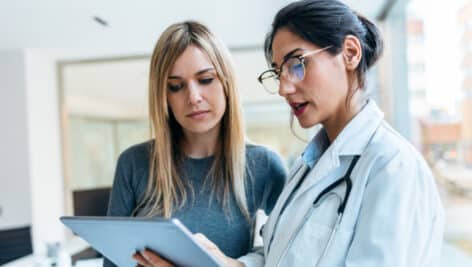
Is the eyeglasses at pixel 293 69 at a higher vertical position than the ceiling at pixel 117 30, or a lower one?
lower

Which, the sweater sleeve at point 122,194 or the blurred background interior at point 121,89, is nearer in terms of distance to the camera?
the sweater sleeve at point 122,194

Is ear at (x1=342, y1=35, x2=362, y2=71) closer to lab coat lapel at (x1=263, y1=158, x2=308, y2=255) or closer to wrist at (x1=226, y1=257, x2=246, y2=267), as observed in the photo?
lab coat lapel at (x1=263, y1=158, x2=308, y2=255)

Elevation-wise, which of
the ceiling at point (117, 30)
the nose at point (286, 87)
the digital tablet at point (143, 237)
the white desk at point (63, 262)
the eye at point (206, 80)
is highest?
the ceiling at point (117, 30)

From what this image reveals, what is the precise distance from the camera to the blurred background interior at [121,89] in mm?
2051

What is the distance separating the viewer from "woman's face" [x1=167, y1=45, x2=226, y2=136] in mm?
1146

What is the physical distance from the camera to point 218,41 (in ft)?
3.99

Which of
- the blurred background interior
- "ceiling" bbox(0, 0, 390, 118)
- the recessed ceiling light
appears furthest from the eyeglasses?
the recessed ceiling light

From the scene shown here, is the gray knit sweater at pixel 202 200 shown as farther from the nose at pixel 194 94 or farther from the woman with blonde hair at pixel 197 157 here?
the nose at pixel 194 94

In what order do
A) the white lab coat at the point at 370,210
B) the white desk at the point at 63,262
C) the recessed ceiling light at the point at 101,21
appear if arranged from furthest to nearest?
the recessed ceiling light at the point at 101,21, the white desk at the point at 63,262, the white lab coat at the point at 370,210

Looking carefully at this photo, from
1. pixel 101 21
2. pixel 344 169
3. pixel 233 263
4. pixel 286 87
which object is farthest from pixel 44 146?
pixel 344 169

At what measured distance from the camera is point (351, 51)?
843 mm

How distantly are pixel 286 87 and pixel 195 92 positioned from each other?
343mm

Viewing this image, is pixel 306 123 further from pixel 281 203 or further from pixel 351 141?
pixel 281 203

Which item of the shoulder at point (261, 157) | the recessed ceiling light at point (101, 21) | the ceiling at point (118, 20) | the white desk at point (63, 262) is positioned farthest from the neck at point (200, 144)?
the recessed ceiling light at point (101, 21)
